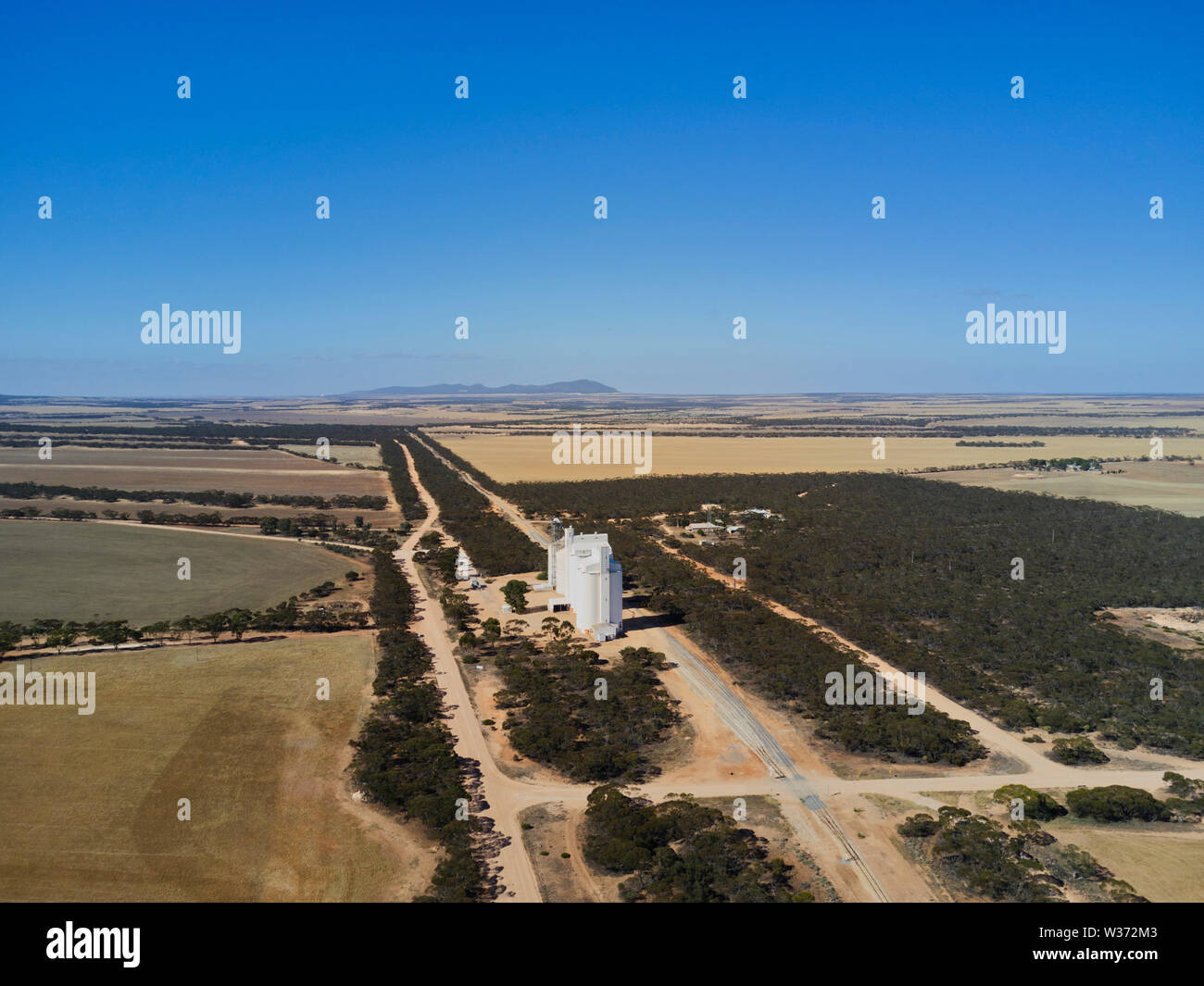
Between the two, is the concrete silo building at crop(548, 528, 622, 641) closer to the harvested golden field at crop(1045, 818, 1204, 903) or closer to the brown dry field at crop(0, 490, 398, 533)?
the harvested golden field at crop(1045, 818, 1204, 903)

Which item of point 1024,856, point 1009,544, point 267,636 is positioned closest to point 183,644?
point 267,636

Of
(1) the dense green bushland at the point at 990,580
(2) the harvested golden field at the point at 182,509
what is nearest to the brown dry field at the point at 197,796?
(1) the dense green bushland at the point at 990,580

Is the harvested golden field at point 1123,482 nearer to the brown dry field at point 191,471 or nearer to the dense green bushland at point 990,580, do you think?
the dense green bushland at point 990,580

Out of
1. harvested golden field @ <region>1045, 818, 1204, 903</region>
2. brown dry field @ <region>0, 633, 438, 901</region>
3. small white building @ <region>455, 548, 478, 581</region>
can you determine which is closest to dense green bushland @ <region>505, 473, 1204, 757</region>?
harvested golden field @ <region>1045, 818, 1204, 903</region>

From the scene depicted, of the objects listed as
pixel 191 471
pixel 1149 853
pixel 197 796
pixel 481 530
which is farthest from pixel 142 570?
pixel 191 471

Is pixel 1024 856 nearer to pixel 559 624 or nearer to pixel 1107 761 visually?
pixel 1107 761

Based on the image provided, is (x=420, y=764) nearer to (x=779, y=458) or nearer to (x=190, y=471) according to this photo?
(x=190, y=471)
